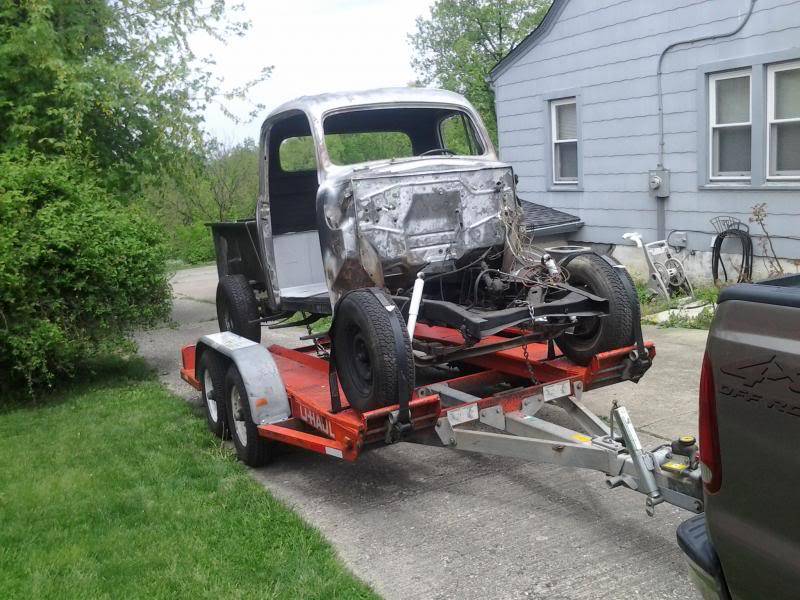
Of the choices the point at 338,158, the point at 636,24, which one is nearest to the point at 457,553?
A: the point at 338,158

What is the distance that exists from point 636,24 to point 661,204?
8.01 ft

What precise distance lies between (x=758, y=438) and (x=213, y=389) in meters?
4.76

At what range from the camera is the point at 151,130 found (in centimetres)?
1132

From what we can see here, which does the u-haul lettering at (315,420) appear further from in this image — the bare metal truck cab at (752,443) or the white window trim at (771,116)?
the white window trim at (771,116)

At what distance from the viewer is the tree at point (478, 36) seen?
90.6ft

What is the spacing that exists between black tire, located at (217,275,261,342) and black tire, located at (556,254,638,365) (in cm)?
307

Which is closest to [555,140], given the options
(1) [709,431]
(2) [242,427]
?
(2) [242,427]

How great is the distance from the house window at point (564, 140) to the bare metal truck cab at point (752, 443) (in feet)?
33.2

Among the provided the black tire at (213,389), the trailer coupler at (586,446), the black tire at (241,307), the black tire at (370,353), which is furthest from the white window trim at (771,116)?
the black tire at (213,389)

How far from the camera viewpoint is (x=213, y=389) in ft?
20.7

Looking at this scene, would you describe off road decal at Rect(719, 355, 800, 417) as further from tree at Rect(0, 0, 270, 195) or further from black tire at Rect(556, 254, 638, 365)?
tree at Rect(0, 0, 270, 195)

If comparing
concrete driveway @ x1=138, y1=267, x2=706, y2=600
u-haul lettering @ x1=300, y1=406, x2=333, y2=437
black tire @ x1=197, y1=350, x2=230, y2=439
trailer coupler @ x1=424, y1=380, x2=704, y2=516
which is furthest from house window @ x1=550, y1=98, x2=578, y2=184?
u-haul lettering @ x1=300, y1=406, x2=333, y2=437

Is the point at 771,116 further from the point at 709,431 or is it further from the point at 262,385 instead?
the point at 709,431

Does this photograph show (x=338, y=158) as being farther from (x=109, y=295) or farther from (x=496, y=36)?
(x=496, y=36)
